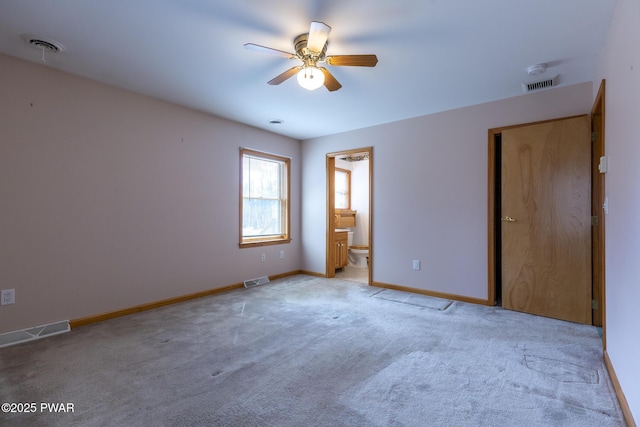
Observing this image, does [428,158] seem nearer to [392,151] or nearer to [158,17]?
[392,151]

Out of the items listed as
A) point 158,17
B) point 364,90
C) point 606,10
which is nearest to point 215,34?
point 158,17

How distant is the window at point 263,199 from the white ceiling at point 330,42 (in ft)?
4.60

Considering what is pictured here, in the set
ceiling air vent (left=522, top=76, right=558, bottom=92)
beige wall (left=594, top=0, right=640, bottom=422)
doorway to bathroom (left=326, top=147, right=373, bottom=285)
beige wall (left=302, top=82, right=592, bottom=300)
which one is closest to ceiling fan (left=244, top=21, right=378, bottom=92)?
beige wall (left=594, top=0, right=640, bottom=422)

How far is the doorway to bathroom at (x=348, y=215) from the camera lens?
16.8 feet

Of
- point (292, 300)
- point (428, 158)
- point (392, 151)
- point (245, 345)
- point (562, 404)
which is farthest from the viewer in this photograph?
point (392, 151)

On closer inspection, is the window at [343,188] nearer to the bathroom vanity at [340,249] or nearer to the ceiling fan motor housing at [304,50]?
the bathroom vanity at [340,249]

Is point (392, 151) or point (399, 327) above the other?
point (392, 151)

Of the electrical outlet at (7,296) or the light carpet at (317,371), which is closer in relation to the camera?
the light carpet at (317,371)

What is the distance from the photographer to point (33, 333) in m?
2.67

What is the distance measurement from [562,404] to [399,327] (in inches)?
52.2

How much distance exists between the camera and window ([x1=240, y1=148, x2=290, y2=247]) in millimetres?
4672

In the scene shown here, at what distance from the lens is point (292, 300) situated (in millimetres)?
3809

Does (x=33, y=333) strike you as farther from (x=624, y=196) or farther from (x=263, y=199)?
(x=624, y=196)

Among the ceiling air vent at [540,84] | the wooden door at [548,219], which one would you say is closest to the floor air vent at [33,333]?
the wooden door at [548,219]
